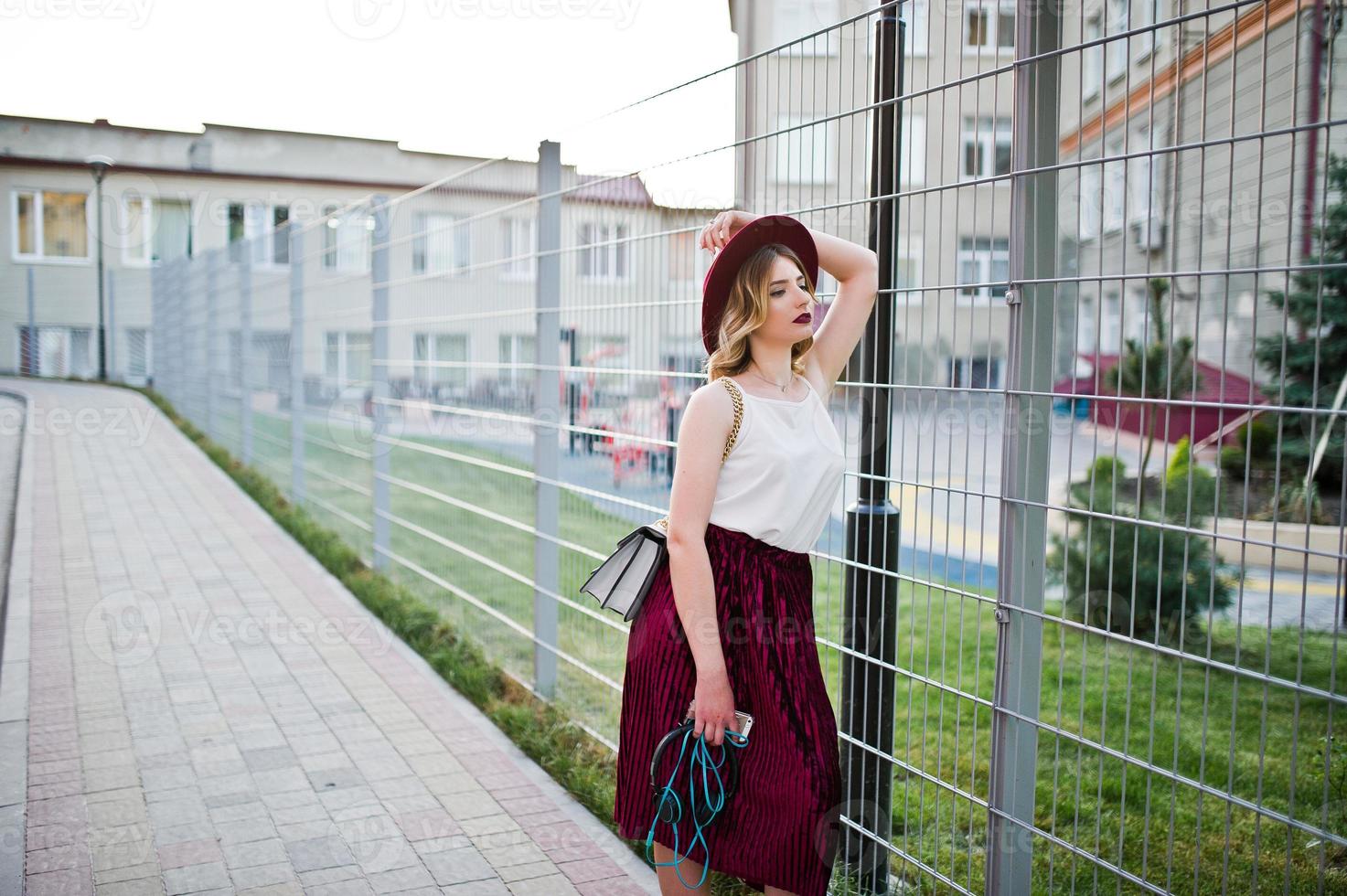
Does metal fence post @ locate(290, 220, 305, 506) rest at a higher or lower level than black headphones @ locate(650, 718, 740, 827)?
higher

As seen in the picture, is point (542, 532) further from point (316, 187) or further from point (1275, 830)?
point (316, 187)

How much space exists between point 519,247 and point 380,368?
2.66 m

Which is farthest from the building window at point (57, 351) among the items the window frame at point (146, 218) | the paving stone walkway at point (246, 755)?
the paving stone walkway at point (246, 755)

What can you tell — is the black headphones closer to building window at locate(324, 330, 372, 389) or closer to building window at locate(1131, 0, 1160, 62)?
building window at locate(1131, 0, 1160, 62)

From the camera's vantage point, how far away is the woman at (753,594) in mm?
2529

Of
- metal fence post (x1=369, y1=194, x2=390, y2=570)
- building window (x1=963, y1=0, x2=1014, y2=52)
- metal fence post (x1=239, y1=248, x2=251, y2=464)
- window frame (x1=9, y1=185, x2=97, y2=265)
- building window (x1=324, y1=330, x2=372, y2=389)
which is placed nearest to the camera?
building window (x1=963, y1=0, x2=1014, y2=52)

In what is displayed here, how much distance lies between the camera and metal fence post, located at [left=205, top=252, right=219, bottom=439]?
15.1 meters

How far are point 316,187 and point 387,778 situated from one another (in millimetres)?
34274

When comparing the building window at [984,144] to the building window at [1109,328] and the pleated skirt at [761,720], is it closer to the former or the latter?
the pleated skirt at [761,720]

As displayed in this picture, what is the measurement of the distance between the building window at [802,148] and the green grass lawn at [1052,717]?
112 centimetres

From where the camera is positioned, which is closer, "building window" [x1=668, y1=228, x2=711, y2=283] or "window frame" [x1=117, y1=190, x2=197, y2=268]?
"building window" [x1=668, y1=228, x2=711, y2=283]

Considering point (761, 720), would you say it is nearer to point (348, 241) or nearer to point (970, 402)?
point (970, 402)

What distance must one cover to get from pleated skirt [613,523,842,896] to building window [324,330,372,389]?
19.3 feet

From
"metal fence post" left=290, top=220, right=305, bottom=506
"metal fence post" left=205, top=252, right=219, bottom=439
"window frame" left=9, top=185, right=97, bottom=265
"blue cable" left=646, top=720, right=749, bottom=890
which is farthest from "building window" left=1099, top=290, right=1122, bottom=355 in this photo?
"window frame" left=9, top=185, right=97, bottom=265
